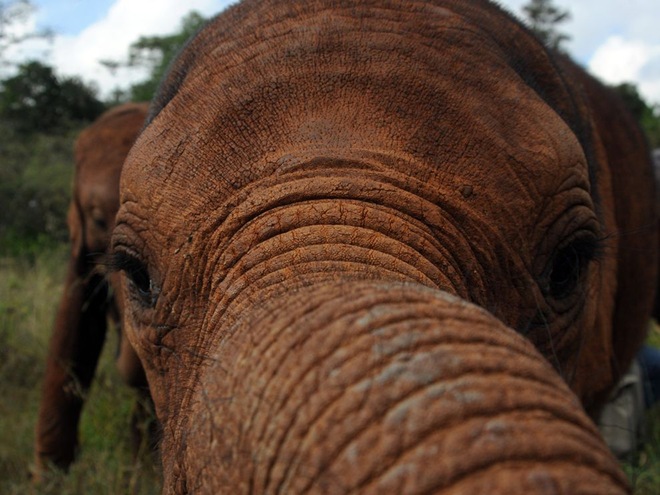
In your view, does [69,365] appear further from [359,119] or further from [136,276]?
[359,119]

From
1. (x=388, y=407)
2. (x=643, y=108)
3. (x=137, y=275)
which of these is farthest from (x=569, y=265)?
(x=643, y=108)

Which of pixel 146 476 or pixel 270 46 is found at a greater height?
pixel 270 46

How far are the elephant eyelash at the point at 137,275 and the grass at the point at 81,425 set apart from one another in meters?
0.70

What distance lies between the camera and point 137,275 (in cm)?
226

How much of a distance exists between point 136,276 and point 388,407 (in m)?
1.40

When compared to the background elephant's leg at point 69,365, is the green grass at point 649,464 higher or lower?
lower

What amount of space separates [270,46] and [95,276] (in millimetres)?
3683

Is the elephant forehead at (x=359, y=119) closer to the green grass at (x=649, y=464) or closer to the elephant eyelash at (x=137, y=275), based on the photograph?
the elephant eyelash at (x=137, y=275)

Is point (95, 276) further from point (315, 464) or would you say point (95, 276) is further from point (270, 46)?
point (315, 464)

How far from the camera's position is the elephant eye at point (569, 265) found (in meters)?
2.28

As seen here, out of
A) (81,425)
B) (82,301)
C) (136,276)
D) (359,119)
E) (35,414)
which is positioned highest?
(82,301)

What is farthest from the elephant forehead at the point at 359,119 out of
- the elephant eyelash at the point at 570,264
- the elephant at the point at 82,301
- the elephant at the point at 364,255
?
the elephant at the point at 82,301

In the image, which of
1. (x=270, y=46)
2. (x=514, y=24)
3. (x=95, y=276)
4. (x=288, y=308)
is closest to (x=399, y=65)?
(x=270, y=46)

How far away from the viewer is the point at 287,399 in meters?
1.14
